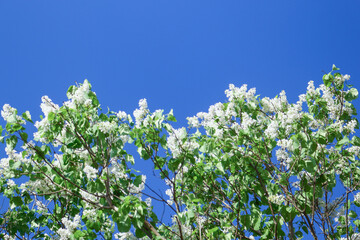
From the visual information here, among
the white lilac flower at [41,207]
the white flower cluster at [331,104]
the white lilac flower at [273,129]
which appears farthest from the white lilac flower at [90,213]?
the white flower cluster at [331,104]

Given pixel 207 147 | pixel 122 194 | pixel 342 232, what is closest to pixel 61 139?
pixel 122 194

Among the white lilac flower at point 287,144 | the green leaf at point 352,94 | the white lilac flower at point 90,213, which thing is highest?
the green leaf at point 352,94

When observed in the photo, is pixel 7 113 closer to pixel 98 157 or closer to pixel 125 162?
pixel 98 157

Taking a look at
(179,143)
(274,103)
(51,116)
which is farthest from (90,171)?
(274,103)

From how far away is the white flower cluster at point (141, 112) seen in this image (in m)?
4.42

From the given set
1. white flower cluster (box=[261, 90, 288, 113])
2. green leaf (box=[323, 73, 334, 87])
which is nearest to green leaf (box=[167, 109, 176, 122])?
white flower cluster (box=[261, 90, 288, 113])

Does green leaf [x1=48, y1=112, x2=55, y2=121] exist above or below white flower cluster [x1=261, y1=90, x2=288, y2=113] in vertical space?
below

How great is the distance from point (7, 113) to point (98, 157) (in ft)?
3.52

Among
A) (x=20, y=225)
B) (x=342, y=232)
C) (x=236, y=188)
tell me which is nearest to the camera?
(x=236, y=188)

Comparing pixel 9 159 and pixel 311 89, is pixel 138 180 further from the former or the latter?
pixel 311 89

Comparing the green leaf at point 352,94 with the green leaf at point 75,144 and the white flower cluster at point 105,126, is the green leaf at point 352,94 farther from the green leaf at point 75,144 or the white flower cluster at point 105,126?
the green leaf at point 75,144

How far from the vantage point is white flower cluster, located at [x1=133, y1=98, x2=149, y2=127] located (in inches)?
174

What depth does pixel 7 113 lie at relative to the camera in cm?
402

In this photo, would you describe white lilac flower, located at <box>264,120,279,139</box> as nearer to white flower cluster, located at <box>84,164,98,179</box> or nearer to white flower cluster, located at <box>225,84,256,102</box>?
white flower cluster, located at <box>225,84,256,102</box>
